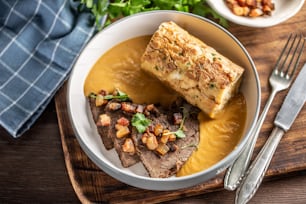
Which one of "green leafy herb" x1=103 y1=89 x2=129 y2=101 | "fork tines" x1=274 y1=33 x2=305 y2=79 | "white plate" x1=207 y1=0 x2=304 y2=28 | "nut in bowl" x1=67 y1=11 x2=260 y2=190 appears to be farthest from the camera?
"white plate" x1=207 y1=0 x2=304 y2=28

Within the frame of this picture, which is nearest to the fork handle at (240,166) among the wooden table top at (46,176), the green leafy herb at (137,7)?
the wooden table top at (46,176)

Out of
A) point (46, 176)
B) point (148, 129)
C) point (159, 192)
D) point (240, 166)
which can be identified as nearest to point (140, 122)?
point (148, 129)

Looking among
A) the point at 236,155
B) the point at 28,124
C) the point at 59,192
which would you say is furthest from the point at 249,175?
the point at 28,124

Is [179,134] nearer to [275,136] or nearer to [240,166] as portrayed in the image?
[240,166]

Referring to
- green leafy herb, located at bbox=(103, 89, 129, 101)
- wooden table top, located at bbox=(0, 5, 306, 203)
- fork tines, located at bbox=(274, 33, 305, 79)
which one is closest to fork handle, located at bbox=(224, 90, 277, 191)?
wooden table top, located at bbox=(0, 5, 306, 203)

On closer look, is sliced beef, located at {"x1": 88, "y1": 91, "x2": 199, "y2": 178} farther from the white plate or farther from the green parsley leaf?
the white plate

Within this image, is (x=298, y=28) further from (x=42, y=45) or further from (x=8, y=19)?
(x=8, y=19)
